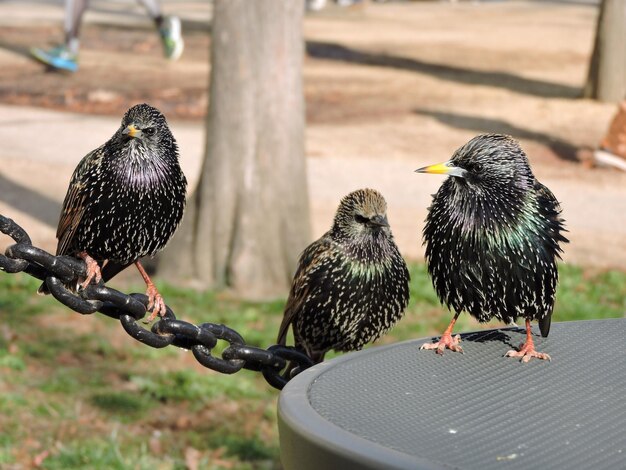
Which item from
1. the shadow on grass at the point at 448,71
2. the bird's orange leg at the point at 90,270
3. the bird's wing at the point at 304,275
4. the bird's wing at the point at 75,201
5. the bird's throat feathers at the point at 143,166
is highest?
the bird's throat feathers at the point at 143,166

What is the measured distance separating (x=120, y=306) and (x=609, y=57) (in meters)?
16.4

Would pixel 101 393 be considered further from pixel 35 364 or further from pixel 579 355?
pixel 579 355

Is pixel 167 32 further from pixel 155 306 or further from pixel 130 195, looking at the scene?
pixel 130 195

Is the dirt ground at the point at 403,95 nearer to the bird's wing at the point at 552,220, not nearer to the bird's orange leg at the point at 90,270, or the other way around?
the bird's wing at the point at 552,220

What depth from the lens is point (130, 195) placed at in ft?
11.6

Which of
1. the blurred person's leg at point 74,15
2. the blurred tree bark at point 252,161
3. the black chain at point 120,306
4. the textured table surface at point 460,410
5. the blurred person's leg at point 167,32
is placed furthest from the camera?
the blurred person's leg at point 167,32

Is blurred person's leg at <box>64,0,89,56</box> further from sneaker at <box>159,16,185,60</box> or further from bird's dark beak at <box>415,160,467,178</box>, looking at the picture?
bird's dark beak at <box>415,160,467,178</box>

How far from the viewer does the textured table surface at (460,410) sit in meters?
2.61

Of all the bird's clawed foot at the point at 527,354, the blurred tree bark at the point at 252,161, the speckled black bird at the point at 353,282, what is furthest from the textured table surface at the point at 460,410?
the blurred tree bark at the point at 252,161

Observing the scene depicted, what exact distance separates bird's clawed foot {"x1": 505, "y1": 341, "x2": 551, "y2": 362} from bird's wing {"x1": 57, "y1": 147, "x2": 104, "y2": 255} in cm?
151

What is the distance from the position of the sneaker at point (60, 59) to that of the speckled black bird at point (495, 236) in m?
17.4

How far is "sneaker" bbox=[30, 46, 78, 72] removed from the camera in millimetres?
20094

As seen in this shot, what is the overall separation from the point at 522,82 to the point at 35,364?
1533cm

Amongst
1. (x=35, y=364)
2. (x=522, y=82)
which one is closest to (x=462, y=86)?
(x=522, y=82)
